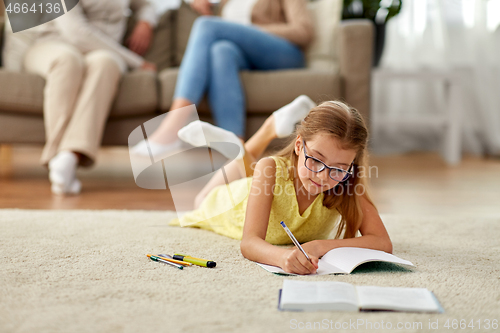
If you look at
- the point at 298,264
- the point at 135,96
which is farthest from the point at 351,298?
the point at 135,96

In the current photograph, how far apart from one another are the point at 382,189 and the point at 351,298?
1.31m

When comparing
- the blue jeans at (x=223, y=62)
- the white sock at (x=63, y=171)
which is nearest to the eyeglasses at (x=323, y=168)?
the blue jeans at (x=223, y=62)

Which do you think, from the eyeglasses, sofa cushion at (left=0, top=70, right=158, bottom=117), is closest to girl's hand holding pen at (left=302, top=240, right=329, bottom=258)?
the eyeglasses

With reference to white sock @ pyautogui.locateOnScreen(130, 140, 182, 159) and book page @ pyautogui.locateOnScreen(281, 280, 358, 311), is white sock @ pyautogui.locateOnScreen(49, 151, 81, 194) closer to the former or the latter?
white sock @ pyautogui.locateOnScreen(130, 140, 182, 159)

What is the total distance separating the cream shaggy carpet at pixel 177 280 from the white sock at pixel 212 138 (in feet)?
0.82

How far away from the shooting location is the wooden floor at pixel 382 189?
150cm

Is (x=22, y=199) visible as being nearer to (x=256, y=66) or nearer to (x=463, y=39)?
(x=256, y=66)

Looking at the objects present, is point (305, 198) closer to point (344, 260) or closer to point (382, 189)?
point (344, 260)

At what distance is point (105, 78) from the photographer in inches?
71.2

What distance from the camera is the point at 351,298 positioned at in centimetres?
63

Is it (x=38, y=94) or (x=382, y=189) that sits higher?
(x=38, y=94)

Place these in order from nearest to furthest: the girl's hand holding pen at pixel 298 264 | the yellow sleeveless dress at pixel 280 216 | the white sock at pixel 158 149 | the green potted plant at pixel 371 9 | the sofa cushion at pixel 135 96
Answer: the girl's hand holding pen at pixel 298 264, the yellow sleeveless dress at pixel 280 216, the white sock at pixel 158 149, the sofa cushion at pixel 135 96, the green potted plant at pixel 371 9

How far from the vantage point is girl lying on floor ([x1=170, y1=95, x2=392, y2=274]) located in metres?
0.89

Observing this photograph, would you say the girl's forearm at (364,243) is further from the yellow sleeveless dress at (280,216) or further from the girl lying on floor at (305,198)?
the yellow sleeveless dress at (280,216)
